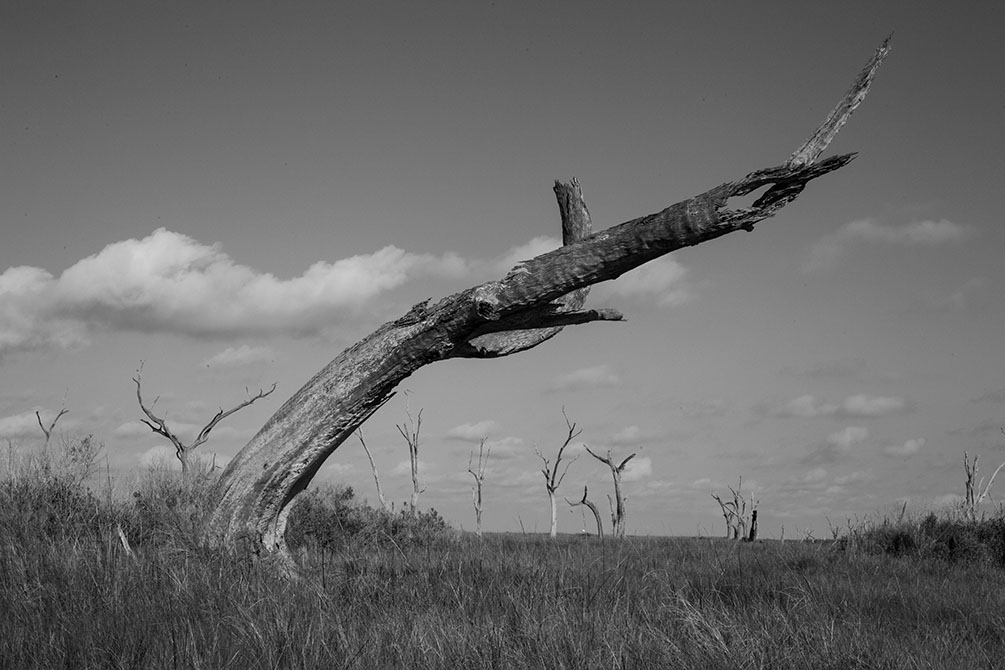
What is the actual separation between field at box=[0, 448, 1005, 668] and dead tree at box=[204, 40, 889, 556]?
0.82 metres

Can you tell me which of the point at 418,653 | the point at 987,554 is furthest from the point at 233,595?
the point at 987,554

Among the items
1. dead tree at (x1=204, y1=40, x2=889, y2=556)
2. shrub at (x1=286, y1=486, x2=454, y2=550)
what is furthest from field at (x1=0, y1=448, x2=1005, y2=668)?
shrub at (x1=286, y1=486, x2=454, y2=550)

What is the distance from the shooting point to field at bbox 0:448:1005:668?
4.76 m

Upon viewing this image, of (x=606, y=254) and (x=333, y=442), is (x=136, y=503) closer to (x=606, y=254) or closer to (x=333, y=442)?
(x=333, y=442)

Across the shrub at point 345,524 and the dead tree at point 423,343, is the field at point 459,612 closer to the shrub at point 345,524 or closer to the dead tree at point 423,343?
the dead tree at point 423,343

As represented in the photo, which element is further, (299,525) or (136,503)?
(299,525)

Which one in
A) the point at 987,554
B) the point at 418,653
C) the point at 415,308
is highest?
the point at 415,308

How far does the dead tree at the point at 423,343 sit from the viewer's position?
8.43 meters

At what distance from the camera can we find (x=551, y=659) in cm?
463

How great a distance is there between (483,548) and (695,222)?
442 centimetres

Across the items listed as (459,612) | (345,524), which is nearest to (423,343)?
(459,612)

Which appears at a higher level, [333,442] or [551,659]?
[333,442]

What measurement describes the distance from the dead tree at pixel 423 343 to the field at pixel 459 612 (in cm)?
82

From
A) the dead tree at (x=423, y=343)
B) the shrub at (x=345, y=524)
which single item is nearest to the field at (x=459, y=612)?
the dead tree at (x=423, y=343)
